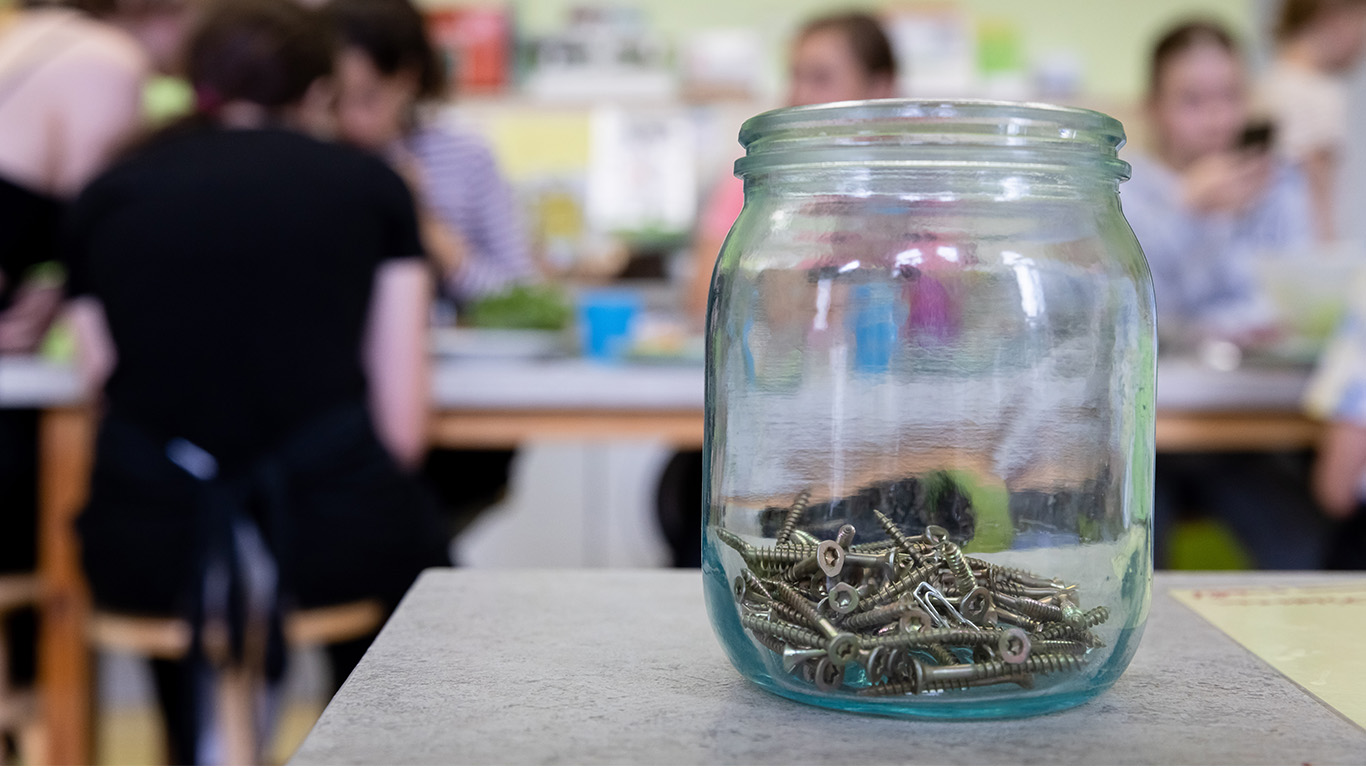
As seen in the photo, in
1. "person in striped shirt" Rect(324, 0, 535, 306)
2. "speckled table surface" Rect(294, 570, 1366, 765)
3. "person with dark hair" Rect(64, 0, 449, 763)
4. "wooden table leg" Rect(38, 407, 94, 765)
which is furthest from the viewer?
"person in striped shirt" Rect(324, 0, 535, 306)

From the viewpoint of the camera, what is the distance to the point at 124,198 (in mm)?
1256

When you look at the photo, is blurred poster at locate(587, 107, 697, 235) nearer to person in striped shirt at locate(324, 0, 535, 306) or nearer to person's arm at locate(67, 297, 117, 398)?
person in striped shirt at locate(324, 0, 535, 306)

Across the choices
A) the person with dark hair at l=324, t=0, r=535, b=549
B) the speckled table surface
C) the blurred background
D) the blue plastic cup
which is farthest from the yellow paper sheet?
the blurred background

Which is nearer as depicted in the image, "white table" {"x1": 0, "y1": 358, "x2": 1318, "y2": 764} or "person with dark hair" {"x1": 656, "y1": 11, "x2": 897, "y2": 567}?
"white table" {"x1": 0, "y1": 358, "x2": 1318, "y2": 764}

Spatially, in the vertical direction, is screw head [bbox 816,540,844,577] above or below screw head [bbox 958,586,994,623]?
above

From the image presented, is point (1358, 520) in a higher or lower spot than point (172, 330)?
lower

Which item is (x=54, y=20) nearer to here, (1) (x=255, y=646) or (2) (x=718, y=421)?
(1) (x=255, y=646)

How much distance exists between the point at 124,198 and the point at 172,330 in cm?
15

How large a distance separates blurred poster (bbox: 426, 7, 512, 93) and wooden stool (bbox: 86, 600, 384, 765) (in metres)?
2.85

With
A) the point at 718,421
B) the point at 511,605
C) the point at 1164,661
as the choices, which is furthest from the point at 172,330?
the point at 1164,661

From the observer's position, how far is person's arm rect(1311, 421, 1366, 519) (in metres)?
1.42

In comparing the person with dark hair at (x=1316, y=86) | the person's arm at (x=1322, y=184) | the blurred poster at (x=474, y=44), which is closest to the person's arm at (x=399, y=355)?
the person with dark hair at (x=1316, y=86)

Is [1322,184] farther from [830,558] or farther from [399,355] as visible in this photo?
[830,558]

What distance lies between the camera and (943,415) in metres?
0.43
